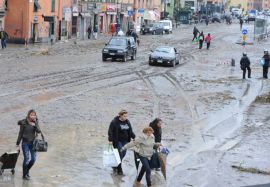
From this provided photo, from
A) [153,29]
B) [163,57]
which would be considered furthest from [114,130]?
[153,29]

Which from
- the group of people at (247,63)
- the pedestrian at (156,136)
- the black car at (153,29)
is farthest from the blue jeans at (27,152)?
the black car at (153,29)

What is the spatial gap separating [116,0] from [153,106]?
60380 mm

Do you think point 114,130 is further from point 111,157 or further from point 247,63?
point 247,63

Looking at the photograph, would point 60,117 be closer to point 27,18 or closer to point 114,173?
point 114,173

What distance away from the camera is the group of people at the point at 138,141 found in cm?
1520

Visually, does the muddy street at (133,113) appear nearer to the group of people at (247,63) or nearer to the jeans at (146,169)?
the jeans at (146,169)

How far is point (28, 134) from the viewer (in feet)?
49.4

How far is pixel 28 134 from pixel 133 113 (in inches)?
450

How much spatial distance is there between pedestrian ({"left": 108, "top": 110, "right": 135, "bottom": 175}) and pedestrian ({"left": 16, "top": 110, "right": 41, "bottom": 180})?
67.8 inches

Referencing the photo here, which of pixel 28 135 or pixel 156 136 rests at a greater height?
pixel 28 135

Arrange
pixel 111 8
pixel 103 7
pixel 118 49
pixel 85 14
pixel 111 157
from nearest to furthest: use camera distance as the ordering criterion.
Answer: pixel 111 157, pixel 118 49, pixel 85 14, pixel 103 7, pixel 111 8

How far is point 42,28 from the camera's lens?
62219mm

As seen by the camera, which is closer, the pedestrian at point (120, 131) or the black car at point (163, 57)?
the pedestrian at point (120, 131)

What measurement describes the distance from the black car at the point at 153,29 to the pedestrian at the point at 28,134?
74.3 metres
